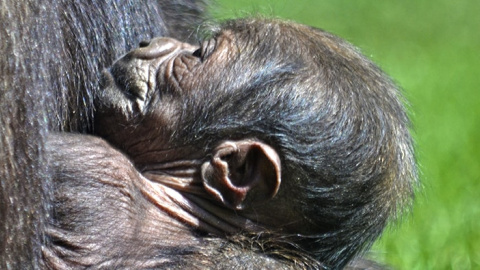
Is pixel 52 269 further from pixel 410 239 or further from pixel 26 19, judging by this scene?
pixel 410 239

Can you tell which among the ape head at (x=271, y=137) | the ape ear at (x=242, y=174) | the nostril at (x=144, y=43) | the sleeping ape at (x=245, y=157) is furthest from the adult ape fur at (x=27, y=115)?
the ape ear at (x=242, y=174)

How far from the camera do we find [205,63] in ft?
13.4

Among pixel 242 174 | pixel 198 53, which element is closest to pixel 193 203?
pixel 242 174

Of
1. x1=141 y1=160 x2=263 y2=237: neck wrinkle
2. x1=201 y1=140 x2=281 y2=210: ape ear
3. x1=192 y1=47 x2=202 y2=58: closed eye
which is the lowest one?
x1=141 y1=160 x2=263 y2=237: neck wrinkle

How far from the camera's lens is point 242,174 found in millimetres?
3855

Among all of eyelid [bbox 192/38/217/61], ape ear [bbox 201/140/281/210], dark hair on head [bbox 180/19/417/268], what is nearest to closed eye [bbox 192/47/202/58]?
eyelid [bbox 192/38/217/61]

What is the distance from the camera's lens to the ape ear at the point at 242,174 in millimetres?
3820

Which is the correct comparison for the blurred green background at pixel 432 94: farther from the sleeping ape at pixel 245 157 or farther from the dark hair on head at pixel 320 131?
the sleeping ape at pixel 245 157

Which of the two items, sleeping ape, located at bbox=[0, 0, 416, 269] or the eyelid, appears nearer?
sleeping ape, located at bbox=[0, 0, 416, 269]

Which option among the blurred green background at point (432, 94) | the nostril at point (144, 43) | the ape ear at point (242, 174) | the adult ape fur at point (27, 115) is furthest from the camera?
the blurred green background at point (432, 94)

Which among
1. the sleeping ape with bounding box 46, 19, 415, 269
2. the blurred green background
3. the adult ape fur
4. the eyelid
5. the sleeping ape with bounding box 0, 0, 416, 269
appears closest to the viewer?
the adult ape fur

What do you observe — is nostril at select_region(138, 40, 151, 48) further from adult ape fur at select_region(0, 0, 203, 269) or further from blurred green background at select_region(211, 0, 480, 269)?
blurred green background at select_region(211, 0, 480, 269)

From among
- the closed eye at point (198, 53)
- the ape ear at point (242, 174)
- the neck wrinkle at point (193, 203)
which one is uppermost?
the closed eye at point (198, 53)

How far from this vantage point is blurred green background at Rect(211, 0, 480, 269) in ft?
19.0
